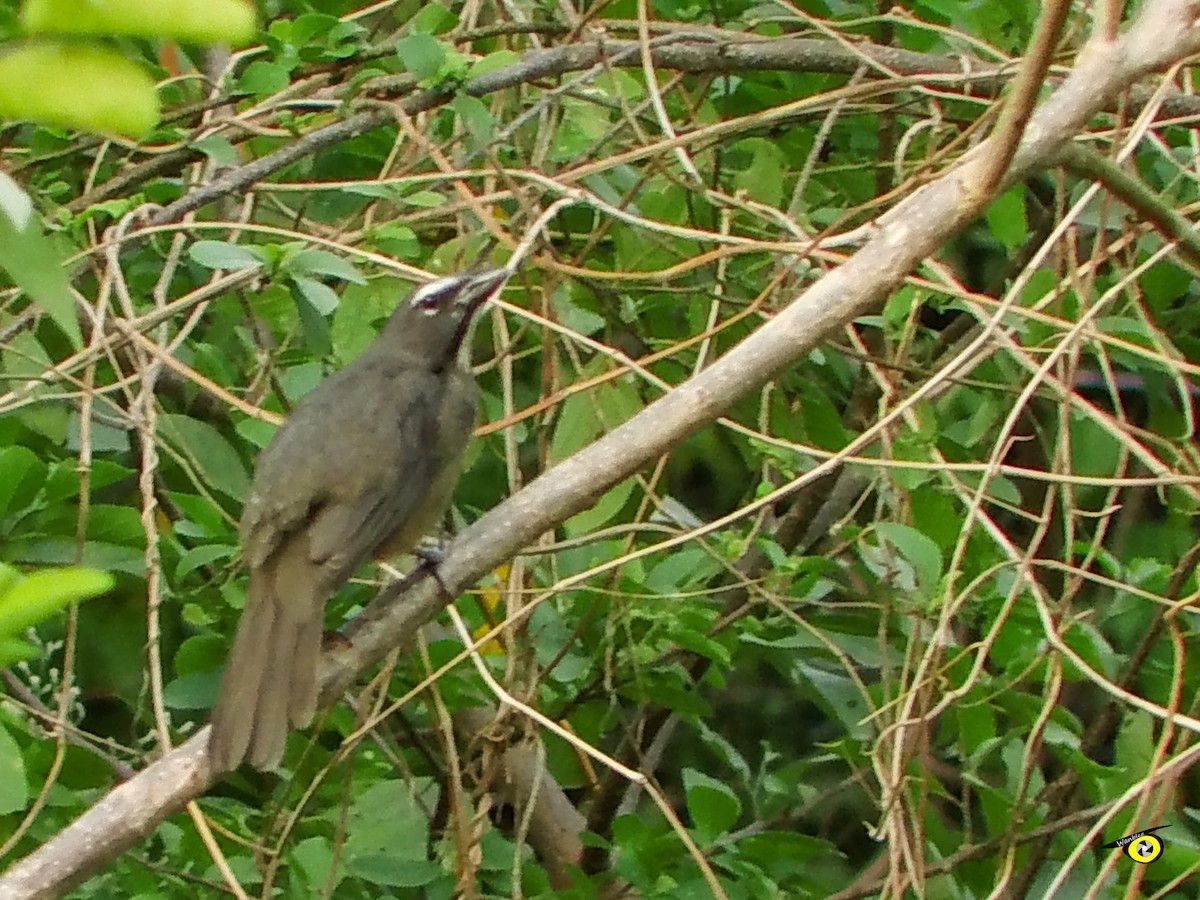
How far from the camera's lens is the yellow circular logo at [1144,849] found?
2.34 meters

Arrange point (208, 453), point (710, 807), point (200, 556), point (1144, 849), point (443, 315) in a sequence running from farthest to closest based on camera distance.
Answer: point (443, 315)
point (208, 453)
point (710, 807)
point (200, 556)
point (1144, 849)

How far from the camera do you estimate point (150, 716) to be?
3170 mm

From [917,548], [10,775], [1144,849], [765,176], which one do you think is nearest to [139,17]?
[10,775]

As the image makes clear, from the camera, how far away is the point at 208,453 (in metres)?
2.85

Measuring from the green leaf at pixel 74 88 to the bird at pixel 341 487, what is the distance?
1.84m

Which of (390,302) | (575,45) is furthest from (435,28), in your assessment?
(390,302)

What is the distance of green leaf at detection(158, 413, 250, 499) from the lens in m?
2.77

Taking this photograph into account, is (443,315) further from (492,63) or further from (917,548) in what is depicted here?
(917,548)

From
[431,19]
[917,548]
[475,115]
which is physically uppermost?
[431,19]

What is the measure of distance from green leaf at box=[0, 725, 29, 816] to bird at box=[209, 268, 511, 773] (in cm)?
39

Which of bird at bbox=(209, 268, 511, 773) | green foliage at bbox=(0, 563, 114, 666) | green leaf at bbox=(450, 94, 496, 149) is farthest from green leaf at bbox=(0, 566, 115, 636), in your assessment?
green leaf at bbox=(450, 94, 496, 149)

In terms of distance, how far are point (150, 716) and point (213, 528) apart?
2.09 ft

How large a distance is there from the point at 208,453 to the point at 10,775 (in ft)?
4.59

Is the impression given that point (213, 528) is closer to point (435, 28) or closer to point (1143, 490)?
point (435, 28)
